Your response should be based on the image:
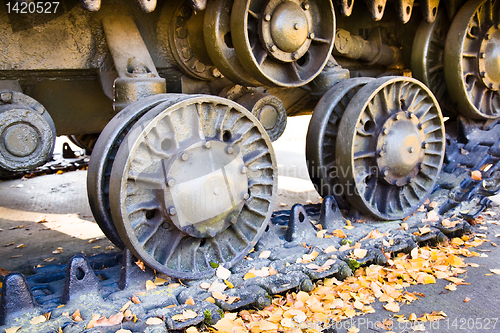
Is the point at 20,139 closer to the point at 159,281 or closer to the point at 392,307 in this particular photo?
the point at 159,281

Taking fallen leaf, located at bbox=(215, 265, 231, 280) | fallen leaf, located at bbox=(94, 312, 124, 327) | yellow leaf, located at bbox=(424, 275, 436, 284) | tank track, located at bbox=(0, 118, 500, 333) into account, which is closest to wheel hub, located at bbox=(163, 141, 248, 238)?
fallen leaf, located at bbox=(215, 265, 231, 280)

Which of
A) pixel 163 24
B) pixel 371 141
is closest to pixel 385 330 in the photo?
pixel 371 141

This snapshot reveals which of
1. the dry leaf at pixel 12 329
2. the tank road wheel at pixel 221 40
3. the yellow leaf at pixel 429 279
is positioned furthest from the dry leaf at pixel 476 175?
the dry leaf at pixel 12 329

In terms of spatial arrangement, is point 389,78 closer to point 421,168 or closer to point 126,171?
point 421,168

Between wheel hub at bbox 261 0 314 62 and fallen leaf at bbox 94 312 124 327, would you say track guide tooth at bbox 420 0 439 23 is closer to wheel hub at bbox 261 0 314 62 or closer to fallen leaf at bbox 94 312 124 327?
wheel hub at bbox 261 0 314 62

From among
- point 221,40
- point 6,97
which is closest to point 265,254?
point 221,40

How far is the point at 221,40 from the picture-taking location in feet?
10.1

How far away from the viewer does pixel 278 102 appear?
3797mm

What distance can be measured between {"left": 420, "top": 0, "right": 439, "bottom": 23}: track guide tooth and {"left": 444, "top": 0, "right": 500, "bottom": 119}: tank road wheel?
302 millimetres

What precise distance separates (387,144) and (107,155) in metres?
2.17

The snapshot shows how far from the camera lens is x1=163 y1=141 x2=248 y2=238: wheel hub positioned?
8.61ft

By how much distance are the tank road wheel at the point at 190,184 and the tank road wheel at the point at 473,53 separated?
2381 mm

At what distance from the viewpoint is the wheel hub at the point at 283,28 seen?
120 inches

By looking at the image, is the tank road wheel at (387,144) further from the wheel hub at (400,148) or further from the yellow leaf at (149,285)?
the yellow leaf at (149,285)
